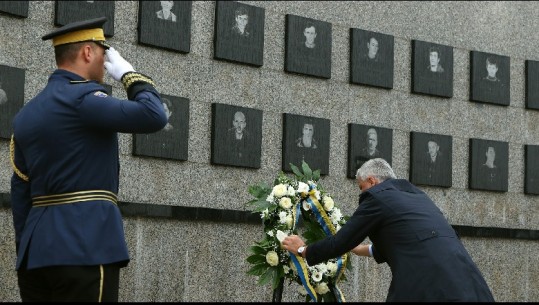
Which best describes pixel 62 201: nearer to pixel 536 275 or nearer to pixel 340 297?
pixel 340 297

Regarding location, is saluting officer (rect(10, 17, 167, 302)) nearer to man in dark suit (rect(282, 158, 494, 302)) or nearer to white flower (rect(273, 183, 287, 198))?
man in dark suit (rect(282, 158, 494, 302))

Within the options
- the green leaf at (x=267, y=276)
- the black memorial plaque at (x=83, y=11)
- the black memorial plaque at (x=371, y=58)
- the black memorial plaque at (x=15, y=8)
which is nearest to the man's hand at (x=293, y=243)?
the green leaf at (x=267, y=276)

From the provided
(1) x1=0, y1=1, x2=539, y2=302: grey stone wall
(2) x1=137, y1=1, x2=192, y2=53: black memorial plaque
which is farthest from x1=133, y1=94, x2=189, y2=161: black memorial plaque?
(2) x1=137, y1=1, x2=192, y2=53: black memorial plaque

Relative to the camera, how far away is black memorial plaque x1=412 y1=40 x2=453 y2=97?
12.6 meters

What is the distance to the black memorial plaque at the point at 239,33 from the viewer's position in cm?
1095

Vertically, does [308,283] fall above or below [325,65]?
below

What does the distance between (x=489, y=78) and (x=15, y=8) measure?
20.6 feet

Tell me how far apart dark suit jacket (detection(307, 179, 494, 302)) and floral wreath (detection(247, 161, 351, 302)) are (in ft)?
3.38

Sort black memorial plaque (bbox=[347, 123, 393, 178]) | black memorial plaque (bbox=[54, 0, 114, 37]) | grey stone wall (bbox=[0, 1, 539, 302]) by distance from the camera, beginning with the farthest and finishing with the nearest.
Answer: black memorial plaque (bbox=[347, 123, 393, 178])
grey stone wall (bbox=[0, 1, 539, 302])
black memorial plaque (bbox=[54, 0, 114, 37])

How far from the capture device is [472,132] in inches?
512

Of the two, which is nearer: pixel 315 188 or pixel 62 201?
pixel 62 201

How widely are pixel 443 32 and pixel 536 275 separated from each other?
129 inches

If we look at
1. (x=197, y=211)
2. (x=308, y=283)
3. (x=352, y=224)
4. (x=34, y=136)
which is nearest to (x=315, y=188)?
(x=308, y=283)

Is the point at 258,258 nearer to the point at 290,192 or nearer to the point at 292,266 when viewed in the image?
the point at 292,266
